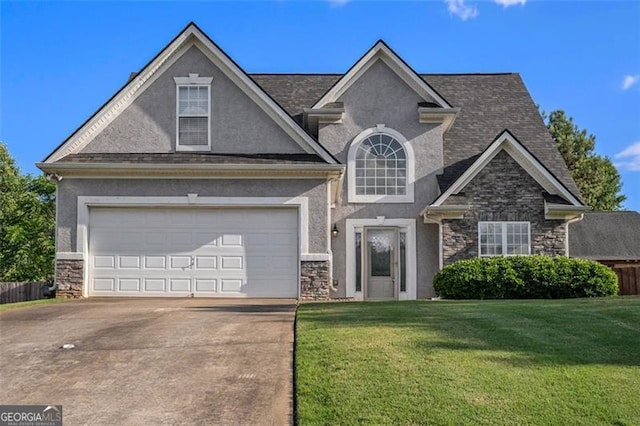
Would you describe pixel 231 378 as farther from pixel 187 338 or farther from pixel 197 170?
pixel 197 170

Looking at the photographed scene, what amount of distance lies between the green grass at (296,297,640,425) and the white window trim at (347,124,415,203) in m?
8.56

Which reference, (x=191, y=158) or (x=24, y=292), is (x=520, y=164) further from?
(x=24, y=292)

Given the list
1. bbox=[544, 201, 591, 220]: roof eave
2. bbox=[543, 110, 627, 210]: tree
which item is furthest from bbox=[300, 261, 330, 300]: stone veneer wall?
bbox=[543, 110, 627, 210]: tree

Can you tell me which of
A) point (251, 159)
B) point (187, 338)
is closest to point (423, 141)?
point (251, 159)

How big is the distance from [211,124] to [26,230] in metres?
21.8

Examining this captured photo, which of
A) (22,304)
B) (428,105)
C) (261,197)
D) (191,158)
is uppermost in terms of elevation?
(428,105)

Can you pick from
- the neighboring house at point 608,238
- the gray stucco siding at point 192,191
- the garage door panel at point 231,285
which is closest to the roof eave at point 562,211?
the gray stucco siding at point 192,191

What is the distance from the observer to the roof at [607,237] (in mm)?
23766

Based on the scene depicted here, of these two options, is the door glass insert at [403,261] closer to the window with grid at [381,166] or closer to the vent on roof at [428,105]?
the window with grid at [381,166]

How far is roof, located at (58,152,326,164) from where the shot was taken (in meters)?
14.5

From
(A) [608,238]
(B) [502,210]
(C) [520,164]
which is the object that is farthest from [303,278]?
(A) [608,238]

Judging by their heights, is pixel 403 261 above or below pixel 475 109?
below

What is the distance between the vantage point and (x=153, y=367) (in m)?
6.57

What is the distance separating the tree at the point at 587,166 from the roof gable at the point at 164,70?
31920 millimetres
